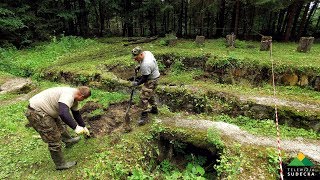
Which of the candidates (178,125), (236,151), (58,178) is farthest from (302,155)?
(58,178)

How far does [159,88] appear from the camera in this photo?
9.38 metres

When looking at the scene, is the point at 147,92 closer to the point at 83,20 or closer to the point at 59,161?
the point at 59,161

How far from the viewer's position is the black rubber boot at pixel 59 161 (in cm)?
504

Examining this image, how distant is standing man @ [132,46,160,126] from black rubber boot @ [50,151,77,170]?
221 centimetres

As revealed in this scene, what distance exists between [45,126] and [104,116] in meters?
→ 2.95

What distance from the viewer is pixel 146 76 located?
667 centimetres

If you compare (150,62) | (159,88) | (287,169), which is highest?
(150,62)

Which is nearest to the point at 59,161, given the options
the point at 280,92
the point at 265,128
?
the point at 265,128

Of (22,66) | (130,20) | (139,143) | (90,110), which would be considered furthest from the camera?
(130,20)

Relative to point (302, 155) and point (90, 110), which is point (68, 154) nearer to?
point (90, 110)

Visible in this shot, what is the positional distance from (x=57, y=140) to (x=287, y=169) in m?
4.77

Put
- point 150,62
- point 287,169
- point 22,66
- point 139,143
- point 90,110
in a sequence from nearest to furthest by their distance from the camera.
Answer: point 287,169 → point 139,143 → point 150,62 → point 90,110 → point 22,66

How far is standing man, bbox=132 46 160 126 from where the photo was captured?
21.4 feet

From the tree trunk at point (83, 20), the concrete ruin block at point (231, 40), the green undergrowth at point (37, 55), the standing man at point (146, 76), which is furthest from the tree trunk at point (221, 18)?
the standing man at point (146, 76)
